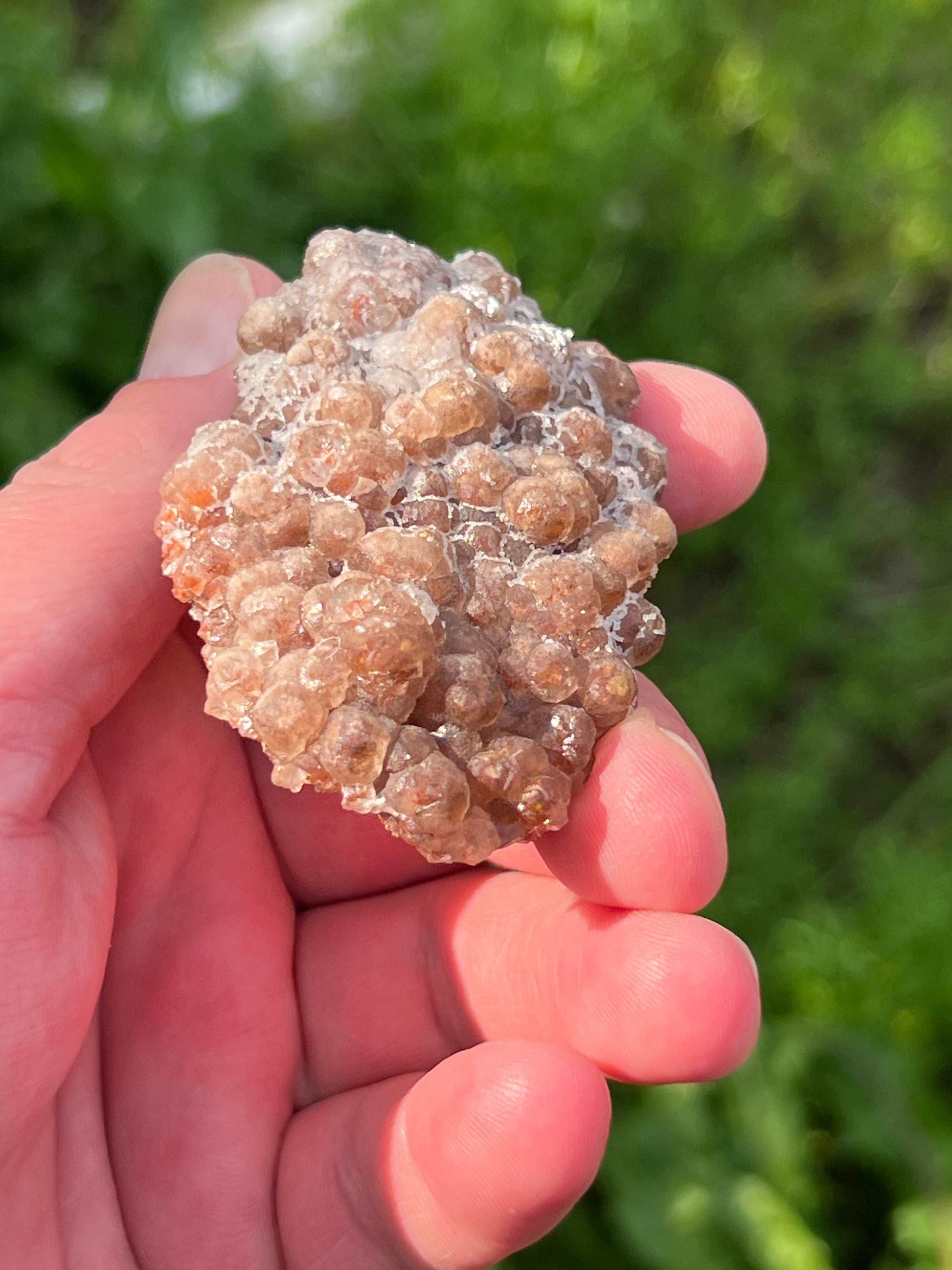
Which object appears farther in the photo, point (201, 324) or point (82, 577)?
point (201, 324)

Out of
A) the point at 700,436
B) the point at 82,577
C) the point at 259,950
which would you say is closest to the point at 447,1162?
the point at 259,950

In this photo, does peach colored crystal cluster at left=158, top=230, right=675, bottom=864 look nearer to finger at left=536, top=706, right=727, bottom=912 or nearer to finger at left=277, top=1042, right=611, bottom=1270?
finger at left=536, top=706, right=727, bottom=912

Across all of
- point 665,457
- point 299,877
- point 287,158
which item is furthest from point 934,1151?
point 287,158

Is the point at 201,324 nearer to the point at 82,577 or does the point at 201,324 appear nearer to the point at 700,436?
the point at 82,577

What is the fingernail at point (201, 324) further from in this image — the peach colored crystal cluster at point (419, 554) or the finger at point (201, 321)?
the peach colored crystal cluster at point (419, 554)

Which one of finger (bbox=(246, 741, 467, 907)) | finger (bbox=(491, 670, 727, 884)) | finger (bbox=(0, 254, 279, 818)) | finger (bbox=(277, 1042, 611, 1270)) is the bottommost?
finger (bbox=(277, 1042, 611, 1270))

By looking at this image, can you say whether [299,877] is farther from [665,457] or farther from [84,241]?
[84,241]

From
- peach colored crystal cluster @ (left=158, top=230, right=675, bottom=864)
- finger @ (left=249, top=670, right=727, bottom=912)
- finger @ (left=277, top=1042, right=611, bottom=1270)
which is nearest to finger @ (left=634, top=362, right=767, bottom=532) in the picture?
peach colored crystal cluster @ (left=158, top=230, right=675, bottom=864)
